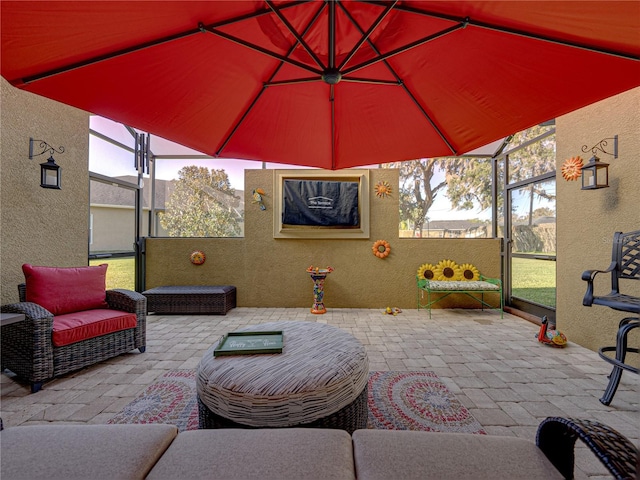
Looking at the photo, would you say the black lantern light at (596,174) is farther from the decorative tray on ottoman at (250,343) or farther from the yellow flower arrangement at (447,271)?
the decorative tray on ottoman at (250,343)

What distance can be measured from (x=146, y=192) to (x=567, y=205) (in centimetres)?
628

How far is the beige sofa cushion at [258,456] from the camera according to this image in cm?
71

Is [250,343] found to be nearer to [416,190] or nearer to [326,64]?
[326,64]

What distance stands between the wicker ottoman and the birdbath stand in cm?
262

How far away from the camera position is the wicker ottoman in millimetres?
1285

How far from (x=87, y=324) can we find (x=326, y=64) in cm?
275

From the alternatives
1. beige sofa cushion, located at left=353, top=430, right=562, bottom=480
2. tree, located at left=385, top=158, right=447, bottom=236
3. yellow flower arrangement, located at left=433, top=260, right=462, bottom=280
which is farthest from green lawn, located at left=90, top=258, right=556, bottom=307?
beige sofa cushion, located at left=353, top=430, right=562, bottom=480

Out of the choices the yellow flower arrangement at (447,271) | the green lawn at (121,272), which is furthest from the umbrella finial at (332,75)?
the green lawn at (121,272)

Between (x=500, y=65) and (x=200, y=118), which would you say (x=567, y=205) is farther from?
(x=200, y=118)

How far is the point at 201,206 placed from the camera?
5.00 m

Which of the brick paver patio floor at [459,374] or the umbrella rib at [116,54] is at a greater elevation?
the umbrella rib at [116,54]

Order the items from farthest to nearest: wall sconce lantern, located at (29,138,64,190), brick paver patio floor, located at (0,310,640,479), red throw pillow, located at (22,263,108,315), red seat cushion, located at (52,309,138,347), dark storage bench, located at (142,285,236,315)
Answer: dark storage bench, located at (142,285,236,315) < wall sconce lantern, located at (29,138,64,190) < red throw pillow, located at (22,263,108,315) < red seat cushion, located at (52,309,138,347) < brick paver patio floor, located at (0,310,640,479)

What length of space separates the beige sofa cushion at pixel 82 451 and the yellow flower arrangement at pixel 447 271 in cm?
443

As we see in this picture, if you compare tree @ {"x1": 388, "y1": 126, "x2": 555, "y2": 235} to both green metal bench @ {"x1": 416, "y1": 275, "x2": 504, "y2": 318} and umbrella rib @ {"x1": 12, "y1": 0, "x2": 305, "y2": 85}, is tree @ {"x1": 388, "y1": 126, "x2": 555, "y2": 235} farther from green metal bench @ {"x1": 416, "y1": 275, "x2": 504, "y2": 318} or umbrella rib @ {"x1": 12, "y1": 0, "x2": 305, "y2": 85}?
umbrella rib @ {"x1": 12, "y1": 0, "x2": 305, "y2": 85}
